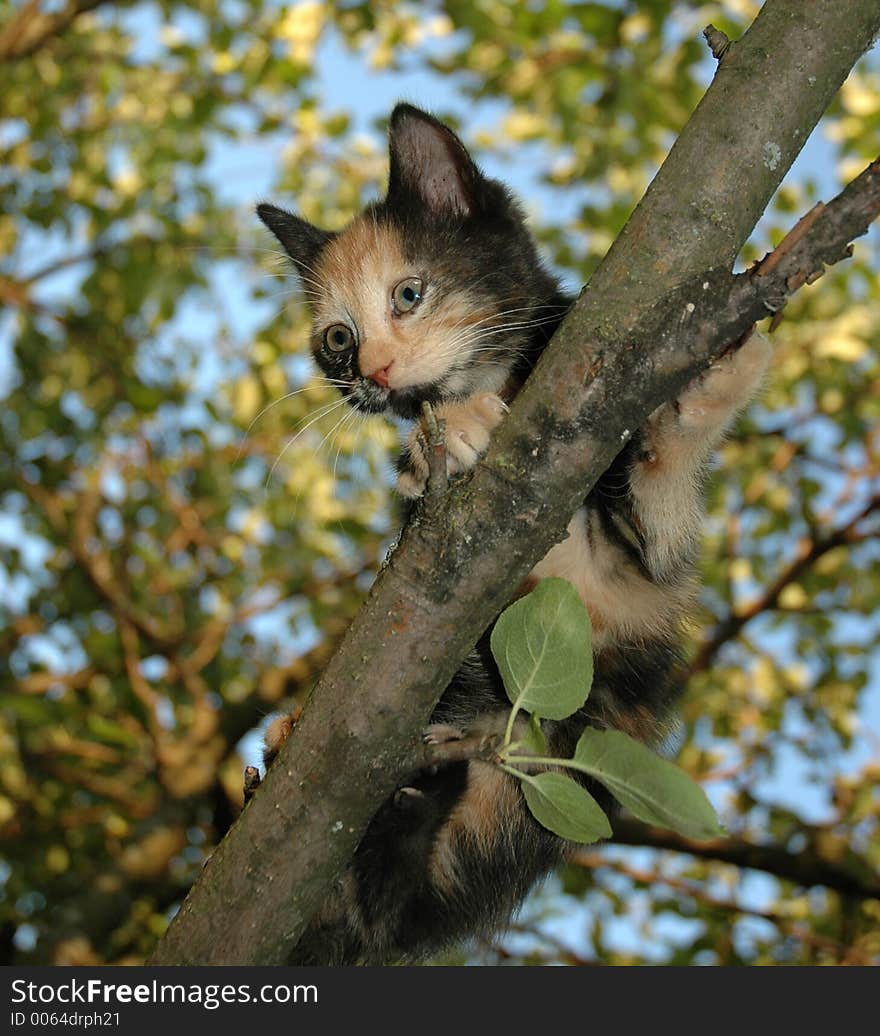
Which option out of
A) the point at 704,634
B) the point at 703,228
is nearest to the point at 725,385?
the point at 703,228

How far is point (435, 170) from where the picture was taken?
10.6 feet

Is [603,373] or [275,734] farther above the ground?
[603,373]

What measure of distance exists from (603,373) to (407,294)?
4.75 feet

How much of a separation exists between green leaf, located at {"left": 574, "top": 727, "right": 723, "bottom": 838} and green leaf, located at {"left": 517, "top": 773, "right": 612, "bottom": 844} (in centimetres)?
7

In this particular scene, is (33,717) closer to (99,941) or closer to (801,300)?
(99,941)

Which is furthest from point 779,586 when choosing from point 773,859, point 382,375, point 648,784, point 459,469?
point 648,784

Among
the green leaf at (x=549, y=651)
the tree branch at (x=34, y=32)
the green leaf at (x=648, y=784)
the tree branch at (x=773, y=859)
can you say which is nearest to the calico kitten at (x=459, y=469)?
the green leaf at (x=549, y=651)

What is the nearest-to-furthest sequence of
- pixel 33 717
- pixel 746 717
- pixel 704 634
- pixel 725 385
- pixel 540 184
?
pixel 725 385, pixel 33 717, pixel 704 634, pixel 746 717, pixel 540 184

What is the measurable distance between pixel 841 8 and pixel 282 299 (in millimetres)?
4167

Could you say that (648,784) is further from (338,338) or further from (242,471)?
Answer: (242,471)

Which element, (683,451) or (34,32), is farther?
(34,32)

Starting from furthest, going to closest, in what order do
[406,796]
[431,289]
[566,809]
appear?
[431,289] < [406,796] < [566,809]

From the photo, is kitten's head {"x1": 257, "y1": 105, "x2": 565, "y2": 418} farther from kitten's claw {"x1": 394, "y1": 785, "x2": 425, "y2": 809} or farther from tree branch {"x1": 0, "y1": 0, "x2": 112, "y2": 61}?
tree branch {"x1": 0, "y1": 0, "x2": 112, "y2": 61}

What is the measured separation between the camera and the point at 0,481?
5355 mm
